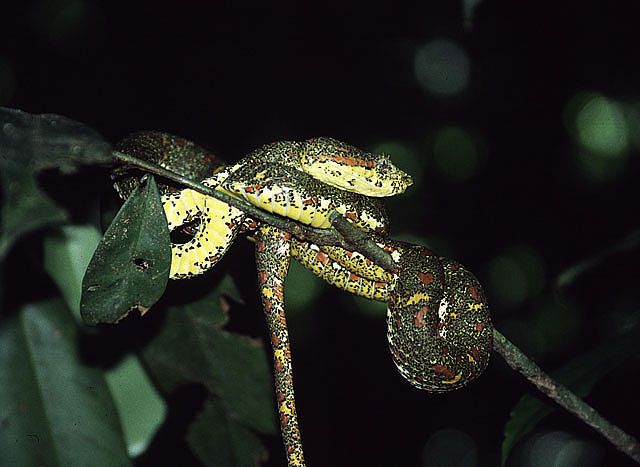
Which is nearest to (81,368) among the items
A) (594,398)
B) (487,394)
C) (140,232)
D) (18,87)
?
(140,232)

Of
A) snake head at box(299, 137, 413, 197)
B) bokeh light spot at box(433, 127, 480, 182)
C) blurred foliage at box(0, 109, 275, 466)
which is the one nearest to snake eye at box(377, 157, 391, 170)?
snake head at box(299, 137, 413, 197)

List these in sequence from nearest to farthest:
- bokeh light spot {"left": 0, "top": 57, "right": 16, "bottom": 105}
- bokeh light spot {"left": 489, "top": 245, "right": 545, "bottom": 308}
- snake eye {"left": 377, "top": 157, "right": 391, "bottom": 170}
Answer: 1. snake eye {"left": 377, "top": 157, "right": 391, "bottom": 170}
2. bokeh light spot {"left": 0, "top": 57, "right": 16, "bottom": 105}
3. bokeh light spot {"left": 489, "top": 245, "right": 545, "bottom": 308}

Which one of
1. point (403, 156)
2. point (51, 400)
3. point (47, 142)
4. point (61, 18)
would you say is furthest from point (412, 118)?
point (47, 142)

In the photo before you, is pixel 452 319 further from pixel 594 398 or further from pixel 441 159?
pixel 441 159

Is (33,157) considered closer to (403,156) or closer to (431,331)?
(431,331)

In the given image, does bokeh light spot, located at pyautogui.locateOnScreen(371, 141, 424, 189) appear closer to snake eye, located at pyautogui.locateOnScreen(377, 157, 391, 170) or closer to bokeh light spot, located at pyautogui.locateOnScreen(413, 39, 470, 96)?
bokeh light spot, located at pyautogui.locateOnScreen(413, 39, 470, 96)

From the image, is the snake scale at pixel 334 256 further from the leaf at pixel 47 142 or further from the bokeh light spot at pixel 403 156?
the bokeh light spot at pixel 403 156
